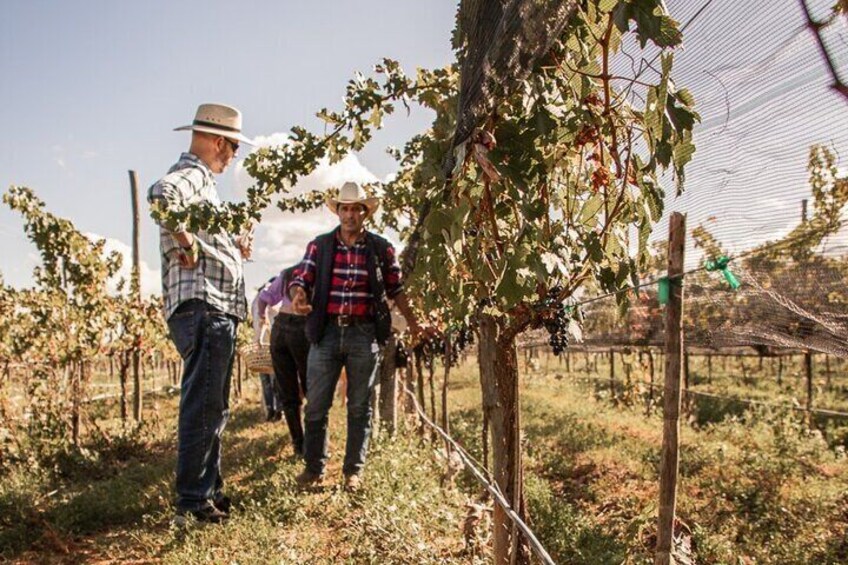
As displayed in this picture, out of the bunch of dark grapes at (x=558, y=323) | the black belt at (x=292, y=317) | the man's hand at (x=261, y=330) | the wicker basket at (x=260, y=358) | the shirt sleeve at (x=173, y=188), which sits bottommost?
the wicker basket at (x=260, y=358)

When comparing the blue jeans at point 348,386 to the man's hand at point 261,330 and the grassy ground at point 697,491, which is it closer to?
the grassy ground at point 697,491

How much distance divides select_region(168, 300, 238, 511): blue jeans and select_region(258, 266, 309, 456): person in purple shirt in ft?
5.56

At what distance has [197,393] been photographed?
328cm

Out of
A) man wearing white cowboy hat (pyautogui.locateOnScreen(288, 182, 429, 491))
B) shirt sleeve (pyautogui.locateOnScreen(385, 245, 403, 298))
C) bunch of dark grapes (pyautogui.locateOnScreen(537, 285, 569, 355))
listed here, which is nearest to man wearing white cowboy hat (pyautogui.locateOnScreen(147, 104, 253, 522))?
man wearing white cowboy hat (pyautogui.locateOnScreen(288, 182, 429, 491))

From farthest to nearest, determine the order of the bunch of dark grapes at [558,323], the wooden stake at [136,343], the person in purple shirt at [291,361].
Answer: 1. the wooden stake at [136,343]
2. the person in purple shirt at [291,361]
3. the bunch of dark grapes at [558,323]

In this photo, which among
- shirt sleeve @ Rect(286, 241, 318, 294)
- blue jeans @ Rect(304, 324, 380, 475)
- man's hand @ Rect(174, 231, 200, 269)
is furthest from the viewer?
shirt sleeve @ Rect(286, 241, 318, 294)

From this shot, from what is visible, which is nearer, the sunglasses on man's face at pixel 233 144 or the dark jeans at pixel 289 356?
the sunglasses on man's face at pixel 233 144

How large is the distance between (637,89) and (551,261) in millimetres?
704

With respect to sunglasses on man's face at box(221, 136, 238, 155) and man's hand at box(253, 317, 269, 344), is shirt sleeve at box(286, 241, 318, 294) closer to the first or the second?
sunglasses on man's face at box(221, 136, 238, 155)

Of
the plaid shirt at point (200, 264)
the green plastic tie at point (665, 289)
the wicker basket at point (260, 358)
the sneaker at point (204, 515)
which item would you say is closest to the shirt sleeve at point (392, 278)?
the plaid shirt at point (200, 264)

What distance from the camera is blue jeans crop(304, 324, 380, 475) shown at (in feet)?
12.7

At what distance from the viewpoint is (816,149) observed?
7.17ft

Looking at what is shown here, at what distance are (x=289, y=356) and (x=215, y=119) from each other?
2.34m

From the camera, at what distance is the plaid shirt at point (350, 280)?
13.0 feet
